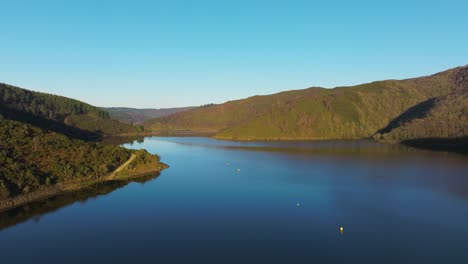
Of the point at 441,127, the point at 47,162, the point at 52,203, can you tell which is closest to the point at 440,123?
the point at 441,127

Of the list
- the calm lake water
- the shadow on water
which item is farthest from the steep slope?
the shadow on water

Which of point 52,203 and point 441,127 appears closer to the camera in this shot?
point 52,203

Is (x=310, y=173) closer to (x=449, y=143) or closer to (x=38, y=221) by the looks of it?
(x=38, y=221)

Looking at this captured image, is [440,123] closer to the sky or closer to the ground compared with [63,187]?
closer to the sky

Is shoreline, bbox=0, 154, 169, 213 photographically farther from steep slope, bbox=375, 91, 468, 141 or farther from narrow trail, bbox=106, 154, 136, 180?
steep slope, bbox=375, 91, 468, 141

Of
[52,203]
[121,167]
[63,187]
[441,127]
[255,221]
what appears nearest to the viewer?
[255,221]

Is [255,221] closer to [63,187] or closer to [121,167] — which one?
[63,187]

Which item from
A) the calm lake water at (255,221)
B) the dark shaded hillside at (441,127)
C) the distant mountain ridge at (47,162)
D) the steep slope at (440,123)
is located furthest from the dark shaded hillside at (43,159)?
the steep slope at (440,123)

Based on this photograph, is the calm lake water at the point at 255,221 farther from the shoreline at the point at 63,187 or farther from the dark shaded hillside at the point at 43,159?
the dark shaded hillside at the point at 43,159
